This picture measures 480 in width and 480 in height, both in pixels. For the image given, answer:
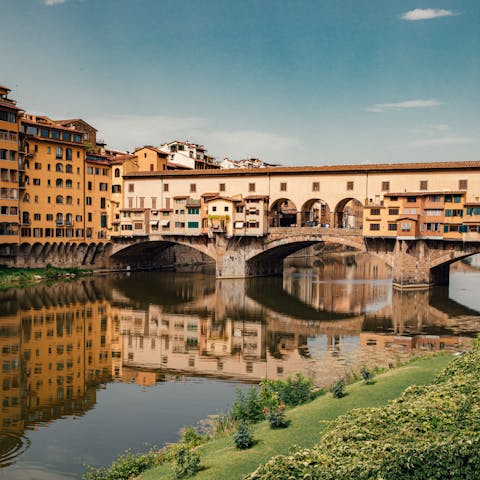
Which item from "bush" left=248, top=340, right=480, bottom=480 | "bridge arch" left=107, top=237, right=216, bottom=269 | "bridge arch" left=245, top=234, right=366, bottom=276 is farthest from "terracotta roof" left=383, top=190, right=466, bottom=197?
"bush" left=248, top=340, right=480, bottom=480

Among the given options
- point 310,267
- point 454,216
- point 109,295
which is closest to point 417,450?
point 109,295

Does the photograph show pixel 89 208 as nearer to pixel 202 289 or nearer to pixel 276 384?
pixel 202 289

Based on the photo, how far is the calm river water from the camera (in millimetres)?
18719

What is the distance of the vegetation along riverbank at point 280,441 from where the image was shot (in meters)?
9.05

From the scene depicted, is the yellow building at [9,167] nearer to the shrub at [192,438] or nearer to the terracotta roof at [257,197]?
the terracotta roof at [257,197]

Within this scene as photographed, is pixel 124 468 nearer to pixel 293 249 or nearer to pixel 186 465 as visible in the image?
pixel 186 465

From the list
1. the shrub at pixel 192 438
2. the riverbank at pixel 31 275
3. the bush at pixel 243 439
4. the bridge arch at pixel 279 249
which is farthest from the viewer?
the bridge arch at pixel 279 249

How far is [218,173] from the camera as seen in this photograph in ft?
210

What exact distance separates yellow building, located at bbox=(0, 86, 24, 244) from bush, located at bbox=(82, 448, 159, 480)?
46306 millimetres

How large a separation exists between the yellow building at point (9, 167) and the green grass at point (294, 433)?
47.1 metres

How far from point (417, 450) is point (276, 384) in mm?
12272

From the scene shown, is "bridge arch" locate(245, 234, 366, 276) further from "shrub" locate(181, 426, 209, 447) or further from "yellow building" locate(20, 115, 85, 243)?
"shrub" locate(181, 426, 209, 447)

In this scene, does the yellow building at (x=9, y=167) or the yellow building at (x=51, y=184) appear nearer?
the yellow building at (x=9, y=167)

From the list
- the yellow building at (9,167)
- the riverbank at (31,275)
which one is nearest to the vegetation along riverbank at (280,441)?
the riverbank at (31,275)
